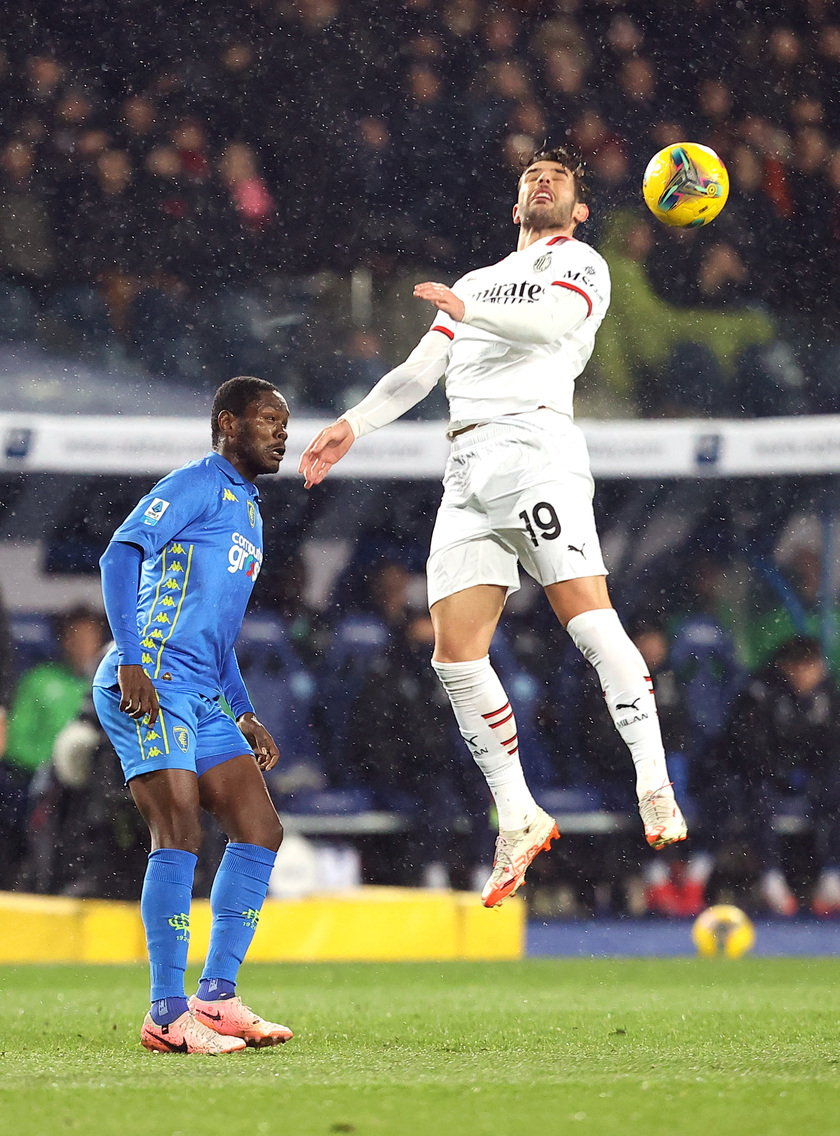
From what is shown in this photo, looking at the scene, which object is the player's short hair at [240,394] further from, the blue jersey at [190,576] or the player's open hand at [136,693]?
the player's open hand at [136,693]

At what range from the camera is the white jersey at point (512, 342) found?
4203 mm

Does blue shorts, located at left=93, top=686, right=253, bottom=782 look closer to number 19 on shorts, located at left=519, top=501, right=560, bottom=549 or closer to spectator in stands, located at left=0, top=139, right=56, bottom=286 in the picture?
number 19 on shorts, located at left=519, top=501, right=560, bottom=549

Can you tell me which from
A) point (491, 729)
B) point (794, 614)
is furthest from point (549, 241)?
point (794, 614)

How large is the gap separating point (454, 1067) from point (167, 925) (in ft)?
2.76

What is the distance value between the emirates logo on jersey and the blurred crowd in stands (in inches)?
240

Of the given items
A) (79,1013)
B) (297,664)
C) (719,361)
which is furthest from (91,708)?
(719,361)

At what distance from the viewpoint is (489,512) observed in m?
4.33

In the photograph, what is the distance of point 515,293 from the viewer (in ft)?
13.9

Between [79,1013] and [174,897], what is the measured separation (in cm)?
140

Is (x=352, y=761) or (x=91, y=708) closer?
(x=91, y=708)

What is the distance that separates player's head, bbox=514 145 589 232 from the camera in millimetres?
4410

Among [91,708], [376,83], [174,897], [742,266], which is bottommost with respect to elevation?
[174,897]

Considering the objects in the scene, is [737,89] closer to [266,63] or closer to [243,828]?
[266,63]

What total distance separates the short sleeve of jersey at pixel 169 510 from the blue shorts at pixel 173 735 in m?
0.39
